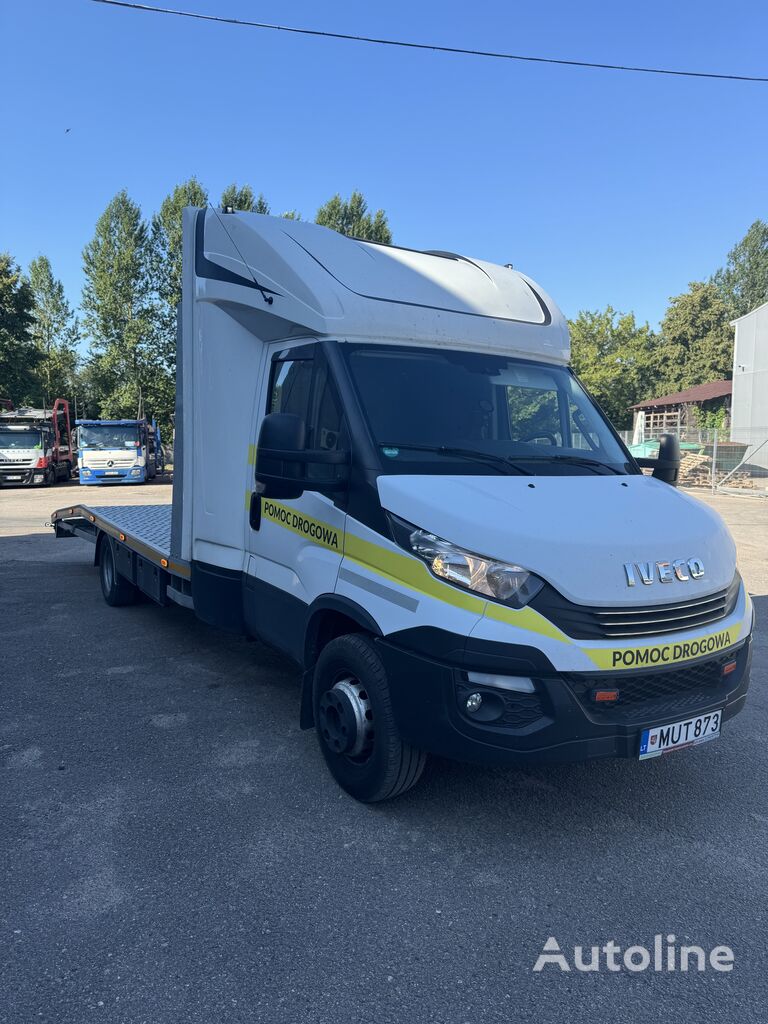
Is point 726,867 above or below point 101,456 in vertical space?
below

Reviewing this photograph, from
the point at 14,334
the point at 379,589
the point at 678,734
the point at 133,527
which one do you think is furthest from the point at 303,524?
the point at 14,334

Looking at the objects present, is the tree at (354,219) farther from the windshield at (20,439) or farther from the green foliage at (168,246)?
the windshield at (20,439)

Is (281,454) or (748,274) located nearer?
(281,454)

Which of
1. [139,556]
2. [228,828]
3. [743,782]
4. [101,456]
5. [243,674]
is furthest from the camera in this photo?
[101,456]

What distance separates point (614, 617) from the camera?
2.98 m

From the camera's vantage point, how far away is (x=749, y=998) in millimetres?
2338

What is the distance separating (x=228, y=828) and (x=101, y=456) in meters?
24.7

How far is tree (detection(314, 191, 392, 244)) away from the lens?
40.6 m

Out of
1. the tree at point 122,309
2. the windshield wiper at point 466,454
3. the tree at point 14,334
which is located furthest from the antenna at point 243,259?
the tree at point 122,309

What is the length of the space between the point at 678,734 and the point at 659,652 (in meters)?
0.39

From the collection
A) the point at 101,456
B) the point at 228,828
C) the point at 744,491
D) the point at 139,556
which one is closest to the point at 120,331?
the point at 101,456

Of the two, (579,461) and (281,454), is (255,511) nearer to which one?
(281,454)

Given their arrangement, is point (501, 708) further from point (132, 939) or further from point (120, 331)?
point (120, 331)

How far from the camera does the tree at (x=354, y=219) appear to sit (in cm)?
4062
